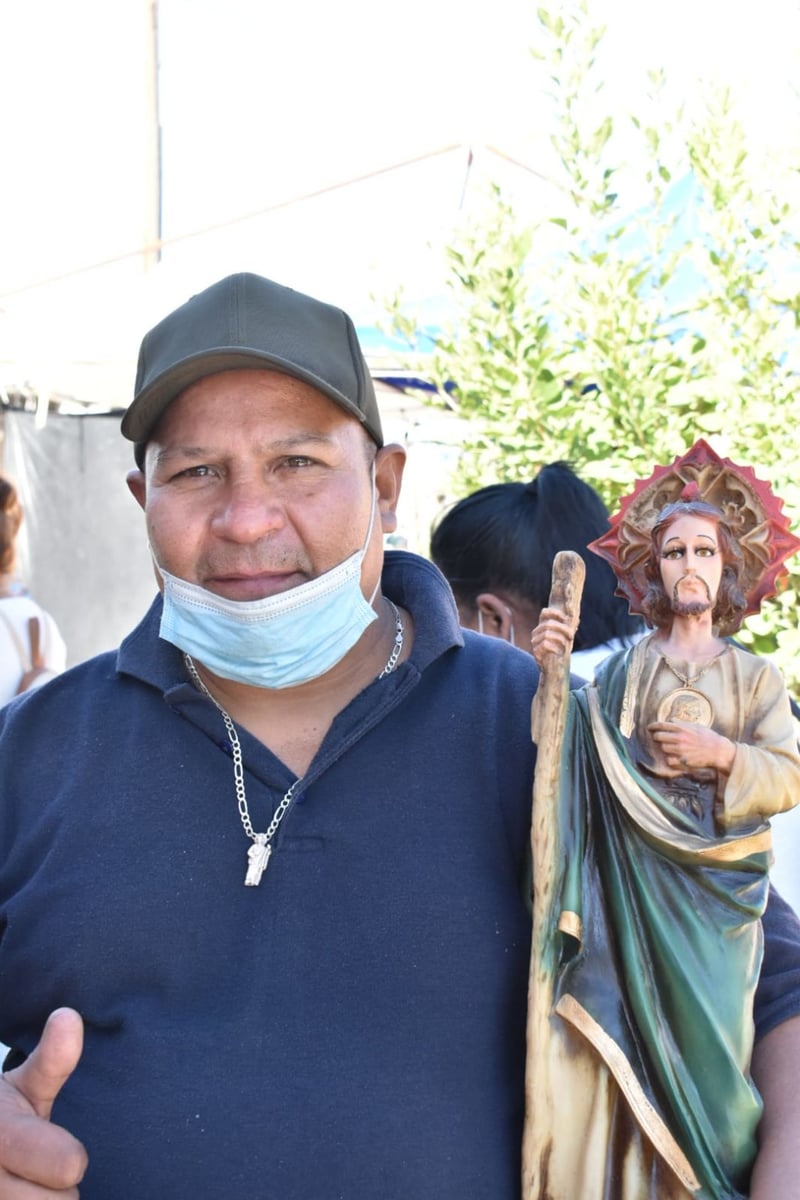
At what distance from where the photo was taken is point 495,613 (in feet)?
11.3

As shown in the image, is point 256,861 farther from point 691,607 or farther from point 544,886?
point 691,607

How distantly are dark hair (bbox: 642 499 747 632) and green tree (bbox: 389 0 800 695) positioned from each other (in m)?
1.62

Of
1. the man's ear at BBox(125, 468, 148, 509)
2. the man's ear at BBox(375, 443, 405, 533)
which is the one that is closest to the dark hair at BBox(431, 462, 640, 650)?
the man's ear at BBox(375, 443, 405, 533)

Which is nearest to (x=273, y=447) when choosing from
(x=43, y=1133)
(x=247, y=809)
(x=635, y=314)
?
(x=247, y=809)

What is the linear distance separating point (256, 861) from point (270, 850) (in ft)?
0.09

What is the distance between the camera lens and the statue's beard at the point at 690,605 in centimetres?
154

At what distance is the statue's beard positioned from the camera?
60.7 inches

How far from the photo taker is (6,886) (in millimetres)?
1866

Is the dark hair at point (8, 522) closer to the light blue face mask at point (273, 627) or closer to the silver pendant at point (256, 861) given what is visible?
the light blue face mask at point (273, 627)

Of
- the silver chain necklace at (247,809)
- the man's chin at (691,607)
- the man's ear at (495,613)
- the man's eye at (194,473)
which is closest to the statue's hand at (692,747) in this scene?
the man's chin at (691,607)

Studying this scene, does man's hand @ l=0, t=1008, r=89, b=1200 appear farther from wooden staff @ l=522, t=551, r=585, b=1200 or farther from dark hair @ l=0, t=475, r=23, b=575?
dark hair @ l=0, t=475, r=23, b=575

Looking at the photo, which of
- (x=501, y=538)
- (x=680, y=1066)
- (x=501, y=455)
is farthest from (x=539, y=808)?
(x=501, y=455)

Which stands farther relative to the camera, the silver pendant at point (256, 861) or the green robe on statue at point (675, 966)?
the silver pendant at point (256, 861)

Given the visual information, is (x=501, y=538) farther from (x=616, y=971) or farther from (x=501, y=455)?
(x=616, y=971)
